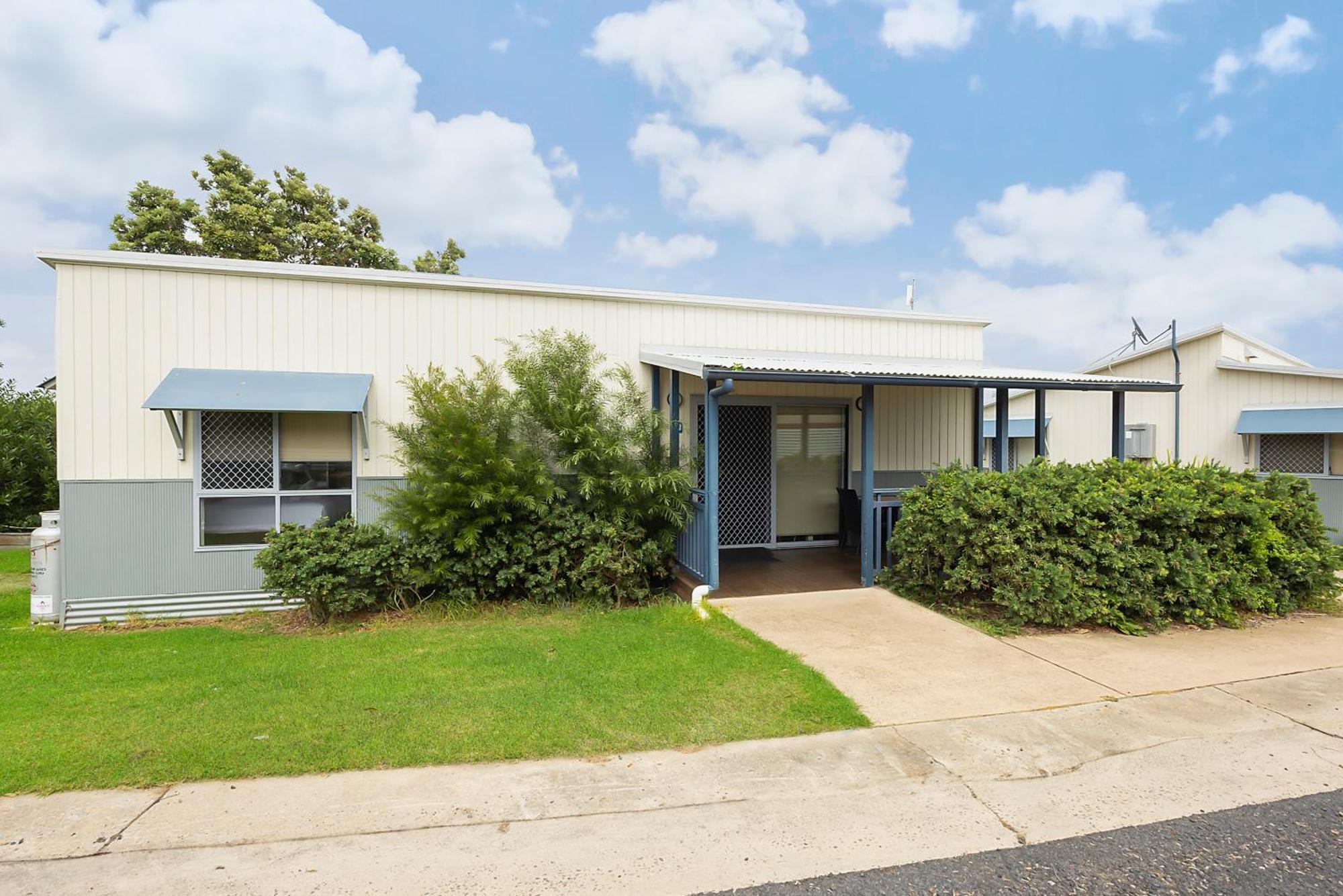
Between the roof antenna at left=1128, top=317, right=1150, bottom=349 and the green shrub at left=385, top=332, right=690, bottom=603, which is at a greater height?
the roof antenna at left=1128, top=317, right=1150, bottom=349

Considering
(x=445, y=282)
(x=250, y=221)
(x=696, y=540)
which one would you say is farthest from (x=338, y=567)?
(x=250, y=221)

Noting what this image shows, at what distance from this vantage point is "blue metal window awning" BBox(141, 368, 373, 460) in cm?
643

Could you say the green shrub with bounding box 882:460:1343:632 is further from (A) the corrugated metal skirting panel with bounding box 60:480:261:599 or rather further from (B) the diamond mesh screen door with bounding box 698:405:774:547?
(A) the corrugated metal skirting panel with bounding box 60:480:261:599

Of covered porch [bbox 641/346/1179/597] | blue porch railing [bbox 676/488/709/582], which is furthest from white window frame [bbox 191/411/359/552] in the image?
blue porch railing [bbox 676/488/709/582]

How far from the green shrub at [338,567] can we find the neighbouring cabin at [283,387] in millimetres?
504

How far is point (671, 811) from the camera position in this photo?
9.88 feet

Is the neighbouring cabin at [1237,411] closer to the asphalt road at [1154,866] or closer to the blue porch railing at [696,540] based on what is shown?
the blue porch railing at [696,540]

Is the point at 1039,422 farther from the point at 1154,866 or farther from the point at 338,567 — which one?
the point at 338,567

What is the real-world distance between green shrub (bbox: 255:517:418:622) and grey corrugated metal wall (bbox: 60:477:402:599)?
1.65ft

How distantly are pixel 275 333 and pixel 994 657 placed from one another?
297 inches

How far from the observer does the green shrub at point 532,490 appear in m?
6.57

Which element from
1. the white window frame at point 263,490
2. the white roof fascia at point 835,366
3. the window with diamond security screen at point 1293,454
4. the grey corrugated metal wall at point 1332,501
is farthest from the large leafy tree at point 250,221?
the grey corrugated metal wall at point 1332,501

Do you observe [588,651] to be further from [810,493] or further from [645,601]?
[810,493]

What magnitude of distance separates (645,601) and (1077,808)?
14.8 ft
